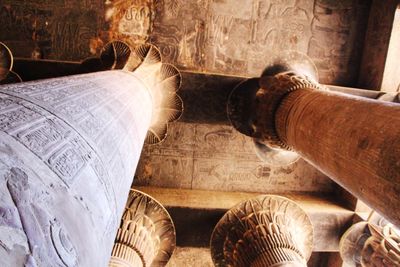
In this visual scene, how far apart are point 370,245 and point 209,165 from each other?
3.05 meters

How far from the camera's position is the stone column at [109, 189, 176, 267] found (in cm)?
415

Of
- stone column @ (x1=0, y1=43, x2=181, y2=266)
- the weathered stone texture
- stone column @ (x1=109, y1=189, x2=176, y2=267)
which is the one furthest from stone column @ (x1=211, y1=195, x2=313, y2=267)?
stone column @ (x1=0, y1=43, x2=181, y2=266)

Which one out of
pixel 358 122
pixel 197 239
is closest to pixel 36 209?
pixel 358 122

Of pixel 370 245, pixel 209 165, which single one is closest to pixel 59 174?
pixel 209 165

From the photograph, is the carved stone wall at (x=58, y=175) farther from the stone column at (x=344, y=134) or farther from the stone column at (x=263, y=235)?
the stone column at (x=263, y=235)

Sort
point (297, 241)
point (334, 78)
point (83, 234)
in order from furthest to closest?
1. point (334, 78)
2. point (297, 241)
3. point (83, 234)

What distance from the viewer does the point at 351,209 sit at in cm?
593

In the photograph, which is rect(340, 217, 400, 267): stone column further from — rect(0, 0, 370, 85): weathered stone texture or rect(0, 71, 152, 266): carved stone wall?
rect(0, 71, 152, 266): carved stone wall

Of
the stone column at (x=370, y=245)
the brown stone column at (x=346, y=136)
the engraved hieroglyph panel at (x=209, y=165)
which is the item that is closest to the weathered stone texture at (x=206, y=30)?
the engraved hieroglyph panel at (x=209, y=165)

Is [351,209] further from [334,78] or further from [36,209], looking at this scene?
[36,209]

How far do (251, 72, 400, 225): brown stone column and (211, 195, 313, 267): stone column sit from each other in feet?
3.97

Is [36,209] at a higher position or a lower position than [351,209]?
higher

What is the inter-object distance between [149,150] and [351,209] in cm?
403

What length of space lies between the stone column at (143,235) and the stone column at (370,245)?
3.04 meters
